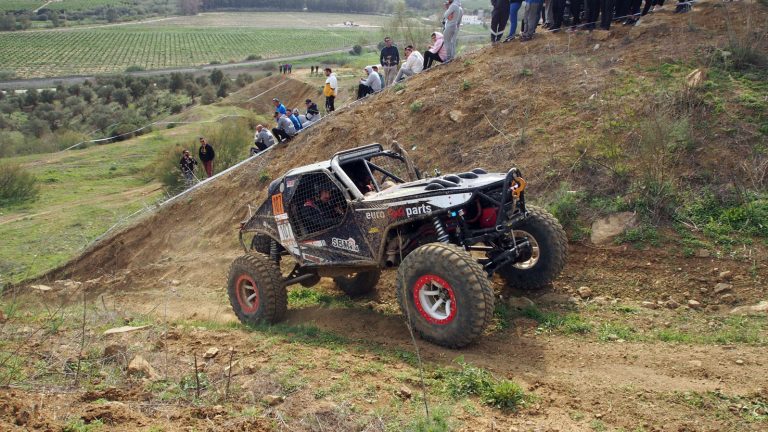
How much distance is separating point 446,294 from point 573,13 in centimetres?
1055

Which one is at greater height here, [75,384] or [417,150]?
[417,150]

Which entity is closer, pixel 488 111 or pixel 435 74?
pixel 488 111

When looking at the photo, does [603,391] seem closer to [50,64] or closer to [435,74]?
[435,74]

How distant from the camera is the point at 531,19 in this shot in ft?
47.0

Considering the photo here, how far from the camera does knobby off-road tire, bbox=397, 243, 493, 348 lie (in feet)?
20.7

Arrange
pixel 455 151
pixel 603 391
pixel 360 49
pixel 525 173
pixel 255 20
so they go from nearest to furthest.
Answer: pixel 603 391 < pixel 525 173 < pixel 455 151 < pixel 360 49 < pixel 255 20

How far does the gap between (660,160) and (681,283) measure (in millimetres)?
2080

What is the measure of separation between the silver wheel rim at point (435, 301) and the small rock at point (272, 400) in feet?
6.53

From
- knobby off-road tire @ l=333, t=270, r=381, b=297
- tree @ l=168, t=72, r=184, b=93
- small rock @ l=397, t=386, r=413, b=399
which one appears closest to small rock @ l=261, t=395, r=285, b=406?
small rock @ l=397, t=386, r=413, b=399

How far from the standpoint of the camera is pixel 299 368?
21.4 ft

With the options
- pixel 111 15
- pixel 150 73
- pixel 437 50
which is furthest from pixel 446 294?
pixel 111 15

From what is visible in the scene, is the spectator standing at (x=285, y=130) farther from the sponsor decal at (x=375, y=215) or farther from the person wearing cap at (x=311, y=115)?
the sponsor decal at (x=375, y=215)

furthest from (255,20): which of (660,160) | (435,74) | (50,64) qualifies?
(660,160)

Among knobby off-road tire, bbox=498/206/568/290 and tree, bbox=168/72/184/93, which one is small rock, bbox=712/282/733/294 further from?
tree, bbox=168/72/184/93
